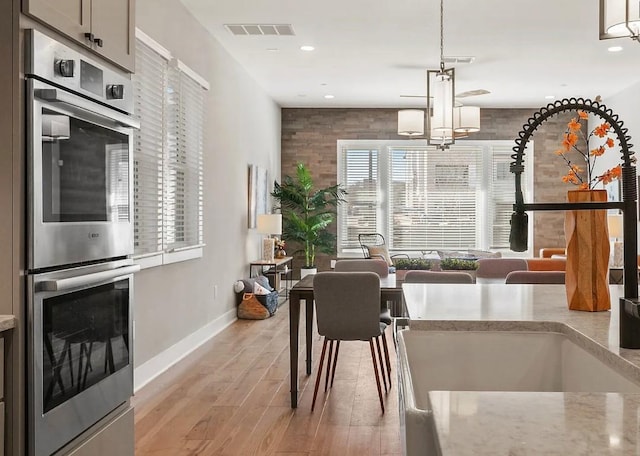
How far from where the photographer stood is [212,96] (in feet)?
21.2

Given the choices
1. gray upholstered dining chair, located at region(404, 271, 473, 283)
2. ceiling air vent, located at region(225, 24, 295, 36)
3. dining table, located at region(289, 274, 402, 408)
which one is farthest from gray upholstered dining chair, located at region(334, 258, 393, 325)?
ceiling air vent, located at region(225, 24, 295, 36)

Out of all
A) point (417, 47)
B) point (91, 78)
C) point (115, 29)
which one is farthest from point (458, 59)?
point (91, 78)

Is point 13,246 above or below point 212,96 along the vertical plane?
below

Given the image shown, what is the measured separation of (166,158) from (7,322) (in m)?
3.38

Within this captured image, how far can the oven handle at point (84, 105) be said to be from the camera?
6.08 ft

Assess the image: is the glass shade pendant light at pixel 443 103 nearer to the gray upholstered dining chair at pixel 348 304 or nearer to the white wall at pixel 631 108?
the gray upholstered dining chair at pixel 348 304

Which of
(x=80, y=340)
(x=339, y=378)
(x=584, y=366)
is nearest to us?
(x=584, y=366)

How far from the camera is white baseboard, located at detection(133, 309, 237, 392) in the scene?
455cm

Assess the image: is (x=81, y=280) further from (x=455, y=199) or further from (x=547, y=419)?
(x=455, y=199)

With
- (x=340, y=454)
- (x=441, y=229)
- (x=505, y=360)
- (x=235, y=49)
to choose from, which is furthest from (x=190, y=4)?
(x=441, y=229)

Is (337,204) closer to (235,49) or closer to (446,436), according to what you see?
(235,49)

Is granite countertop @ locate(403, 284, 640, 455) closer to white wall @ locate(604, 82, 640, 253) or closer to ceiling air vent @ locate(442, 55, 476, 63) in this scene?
ceiling air vent @ locate(442, 55, 476, 63)

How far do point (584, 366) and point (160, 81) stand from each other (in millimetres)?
4079

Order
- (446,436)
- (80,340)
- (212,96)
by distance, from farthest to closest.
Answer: (212,96) → (80,340) → (446,436)
